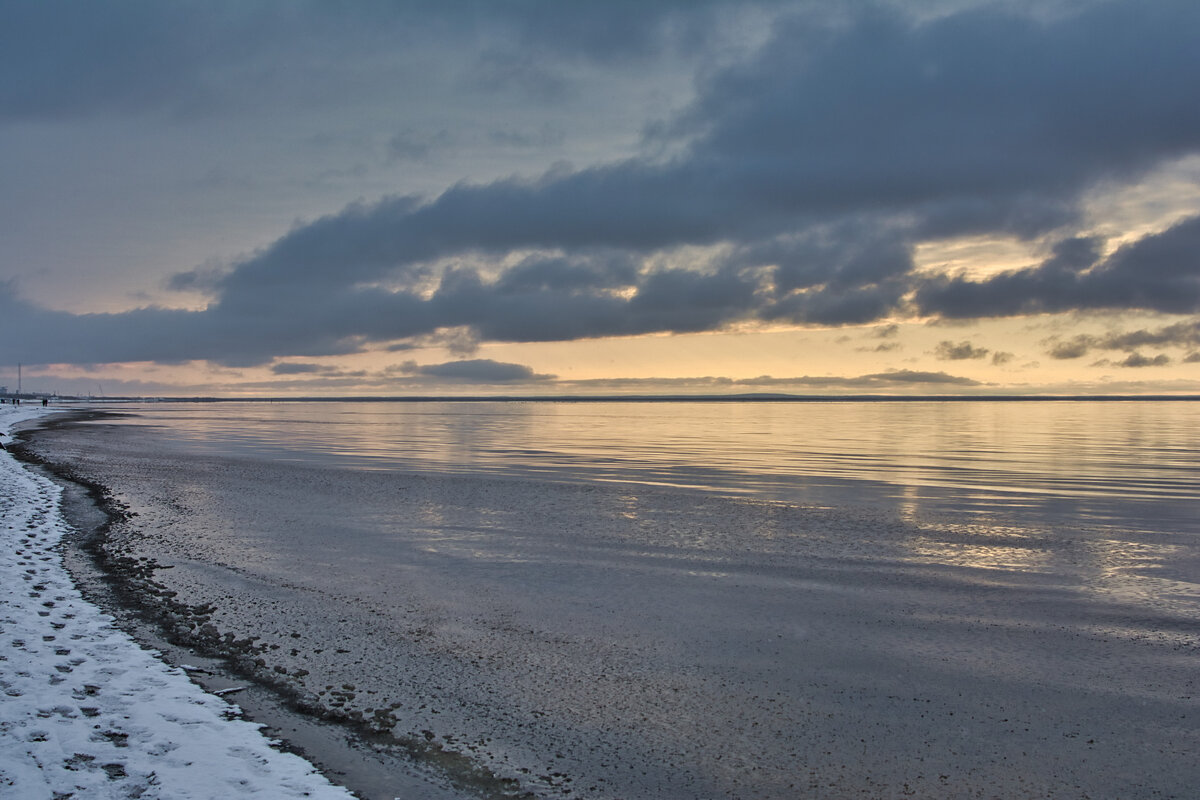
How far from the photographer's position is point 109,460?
3347cm

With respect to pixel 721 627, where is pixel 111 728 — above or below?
above

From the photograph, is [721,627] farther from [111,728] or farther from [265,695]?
[111,728]

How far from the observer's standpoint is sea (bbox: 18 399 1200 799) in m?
6.62

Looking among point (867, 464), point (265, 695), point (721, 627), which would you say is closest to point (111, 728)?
point (265, 695)

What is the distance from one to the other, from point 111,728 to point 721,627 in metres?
6.92

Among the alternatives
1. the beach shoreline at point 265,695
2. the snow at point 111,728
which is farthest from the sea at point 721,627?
the snow at point 111,728

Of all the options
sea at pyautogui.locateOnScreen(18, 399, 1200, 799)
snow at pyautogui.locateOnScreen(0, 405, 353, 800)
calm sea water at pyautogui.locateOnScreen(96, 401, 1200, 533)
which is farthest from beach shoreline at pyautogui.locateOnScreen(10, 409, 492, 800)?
calm sea water at pyautogui.locateOnScreen(96, 401, 1200, 533)

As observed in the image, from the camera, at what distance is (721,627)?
1011 cm

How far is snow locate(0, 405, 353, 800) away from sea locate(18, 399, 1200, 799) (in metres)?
0.95

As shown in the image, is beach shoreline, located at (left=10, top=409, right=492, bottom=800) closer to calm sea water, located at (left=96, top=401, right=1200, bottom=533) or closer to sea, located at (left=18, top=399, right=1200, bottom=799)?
sea, located at (left=18, top=399, right=1200, bottom=799)

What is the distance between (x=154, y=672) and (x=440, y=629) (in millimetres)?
3304

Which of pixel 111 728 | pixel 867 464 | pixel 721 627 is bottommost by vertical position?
pixel 721 627

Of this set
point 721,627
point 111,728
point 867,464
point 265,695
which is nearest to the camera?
point 111,728

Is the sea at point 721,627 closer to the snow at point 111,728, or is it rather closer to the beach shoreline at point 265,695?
the beach shoreline at point 265,695
